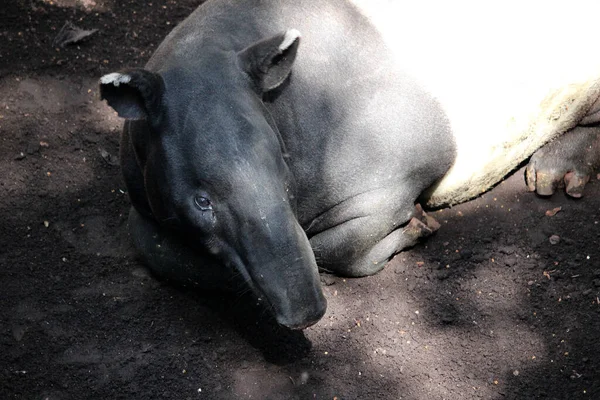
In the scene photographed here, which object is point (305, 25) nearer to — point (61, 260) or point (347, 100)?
point (347, 100)

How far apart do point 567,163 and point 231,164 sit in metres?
2.52

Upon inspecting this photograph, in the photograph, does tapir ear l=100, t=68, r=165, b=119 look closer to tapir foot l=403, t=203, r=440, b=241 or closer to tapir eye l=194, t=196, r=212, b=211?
tapir eye l=194, t=196, r=212, b=211

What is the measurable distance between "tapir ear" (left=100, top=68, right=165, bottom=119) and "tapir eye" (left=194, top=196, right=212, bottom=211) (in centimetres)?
43

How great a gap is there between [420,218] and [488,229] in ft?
1.41

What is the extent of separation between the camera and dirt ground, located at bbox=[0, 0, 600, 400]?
412 centimetres

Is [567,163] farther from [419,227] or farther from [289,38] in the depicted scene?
[289,38]

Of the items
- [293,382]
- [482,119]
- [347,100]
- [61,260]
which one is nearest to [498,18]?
[482,119]

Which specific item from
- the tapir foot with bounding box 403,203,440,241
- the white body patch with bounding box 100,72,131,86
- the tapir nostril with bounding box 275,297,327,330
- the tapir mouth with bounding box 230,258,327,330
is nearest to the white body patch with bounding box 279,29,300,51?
the white body patch with bounding box 100,72,131,86

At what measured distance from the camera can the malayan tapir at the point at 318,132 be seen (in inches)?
133

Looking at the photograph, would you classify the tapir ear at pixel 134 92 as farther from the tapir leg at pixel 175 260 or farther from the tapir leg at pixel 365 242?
the tapir leg at pixel 365 242

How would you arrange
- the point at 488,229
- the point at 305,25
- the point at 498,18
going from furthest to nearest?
the point at 488,229, the point at 498,18, the point at 305,25

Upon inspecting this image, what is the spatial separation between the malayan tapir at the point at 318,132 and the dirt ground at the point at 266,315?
0.63 ft

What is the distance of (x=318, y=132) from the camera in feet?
13.4

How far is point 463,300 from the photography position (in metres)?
4.47
